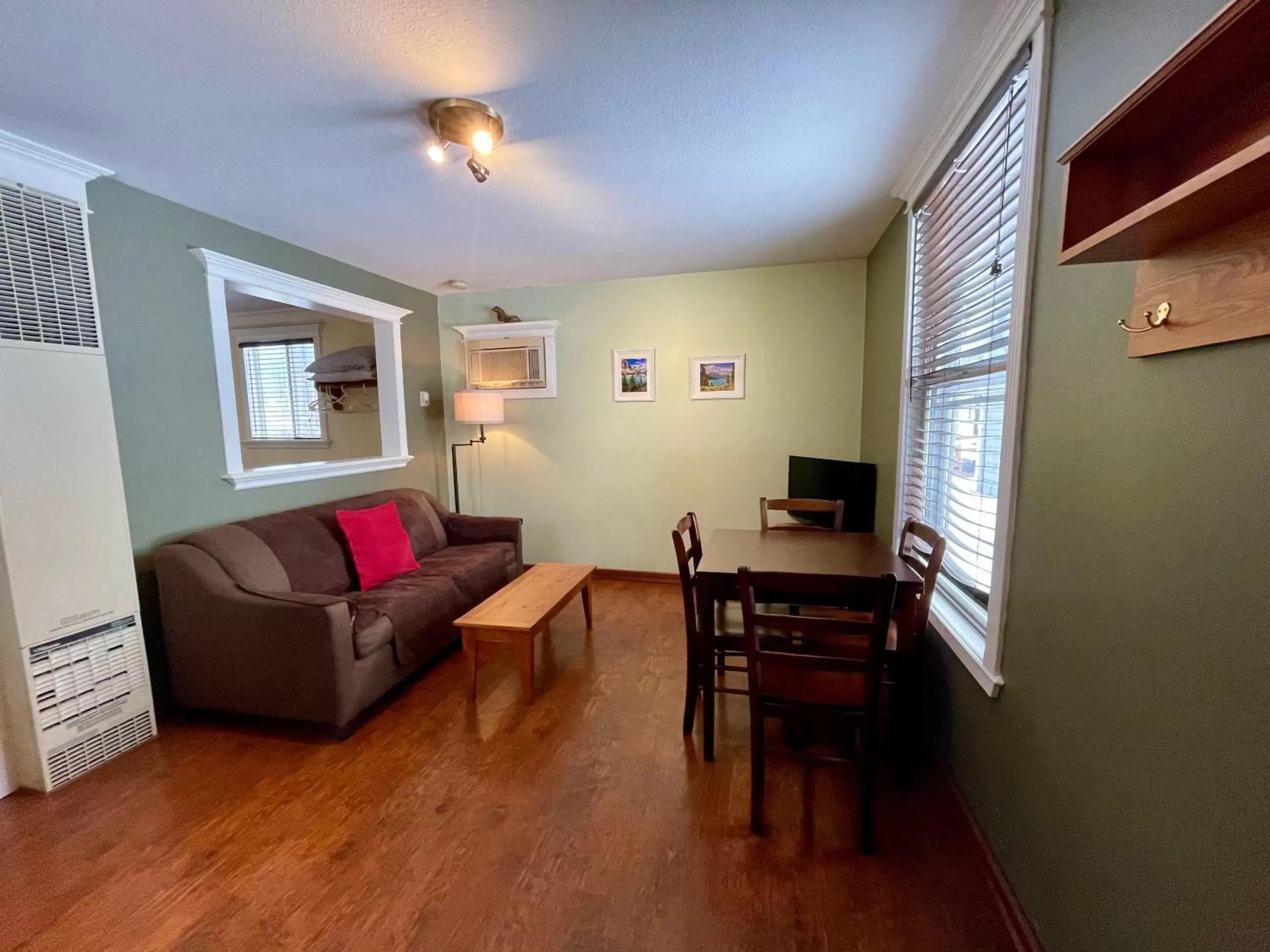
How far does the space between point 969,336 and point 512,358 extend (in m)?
3.31

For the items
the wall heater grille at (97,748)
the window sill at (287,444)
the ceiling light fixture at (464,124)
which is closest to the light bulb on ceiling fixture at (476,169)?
the ceiling light fixture at (464,124)

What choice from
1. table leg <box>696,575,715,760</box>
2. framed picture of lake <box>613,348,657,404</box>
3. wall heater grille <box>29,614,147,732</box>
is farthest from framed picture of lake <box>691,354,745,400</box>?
wall heater grille <box>29,614,147,732</box>

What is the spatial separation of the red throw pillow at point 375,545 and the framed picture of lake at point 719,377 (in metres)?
2.36

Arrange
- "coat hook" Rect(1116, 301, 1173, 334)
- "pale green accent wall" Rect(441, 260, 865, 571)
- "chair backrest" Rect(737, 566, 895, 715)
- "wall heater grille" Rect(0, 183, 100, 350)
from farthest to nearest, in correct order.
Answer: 1. "pale green accent wall" Rect(441, 260, 865, 571)
2. "wall heater grille" Rect(0, 183, 100, 350)
3. "chair backrest" Rect(737, 566, 895, 715)
4. "coat hook" Rect(1116, 301, 1173, 334)

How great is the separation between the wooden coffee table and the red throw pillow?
75 cm

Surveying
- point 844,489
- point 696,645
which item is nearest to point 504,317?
point 844,489

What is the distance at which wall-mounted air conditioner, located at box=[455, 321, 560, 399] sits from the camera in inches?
161

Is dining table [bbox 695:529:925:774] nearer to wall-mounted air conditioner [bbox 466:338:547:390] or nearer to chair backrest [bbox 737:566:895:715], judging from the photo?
chair backrest [bbox 737:566:895:715]

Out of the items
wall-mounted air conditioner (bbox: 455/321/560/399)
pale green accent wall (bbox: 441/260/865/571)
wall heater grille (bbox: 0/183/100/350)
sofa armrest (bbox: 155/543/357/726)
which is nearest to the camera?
wall heater grille (bbox: 0/183/100/350)

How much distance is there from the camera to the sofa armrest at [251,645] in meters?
2.07

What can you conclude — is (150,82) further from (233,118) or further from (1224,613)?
(1224,613)

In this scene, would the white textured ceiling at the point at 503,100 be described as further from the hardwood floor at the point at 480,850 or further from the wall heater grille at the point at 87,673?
the hardwood floor at the point at 480,850

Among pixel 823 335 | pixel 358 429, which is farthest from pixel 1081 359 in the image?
pixel 358 429

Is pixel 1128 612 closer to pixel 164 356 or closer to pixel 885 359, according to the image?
pixel 885 359
